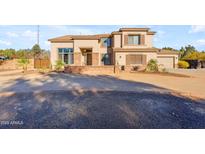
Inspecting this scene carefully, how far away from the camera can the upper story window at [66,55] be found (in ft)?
102

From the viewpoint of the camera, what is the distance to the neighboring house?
30734mm

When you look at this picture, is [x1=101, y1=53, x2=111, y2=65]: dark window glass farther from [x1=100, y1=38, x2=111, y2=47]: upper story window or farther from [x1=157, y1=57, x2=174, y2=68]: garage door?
[x1=157, y1=57, x2=174, y2=68]: garage door

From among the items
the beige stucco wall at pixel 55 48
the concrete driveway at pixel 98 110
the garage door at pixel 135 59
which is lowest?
the concrete driveway at pixel 98 110

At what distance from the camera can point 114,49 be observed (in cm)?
3080

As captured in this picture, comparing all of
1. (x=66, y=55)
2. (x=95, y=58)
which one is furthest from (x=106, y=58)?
(x=66, y=55)

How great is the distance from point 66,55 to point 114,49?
6363 mm

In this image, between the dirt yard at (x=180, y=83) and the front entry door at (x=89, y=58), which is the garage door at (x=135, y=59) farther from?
the dirt yard at (x=180, y=83)

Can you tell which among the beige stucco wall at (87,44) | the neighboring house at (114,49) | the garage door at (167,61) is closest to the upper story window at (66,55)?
the neighboring house at (114,49)

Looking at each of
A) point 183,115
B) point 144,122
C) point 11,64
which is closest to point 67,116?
point 144,122

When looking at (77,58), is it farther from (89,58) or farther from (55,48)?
(55,48)

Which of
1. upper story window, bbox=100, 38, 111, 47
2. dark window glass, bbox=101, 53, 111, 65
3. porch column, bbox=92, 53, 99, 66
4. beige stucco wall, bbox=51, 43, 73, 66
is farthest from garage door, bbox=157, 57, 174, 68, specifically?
beige stucco wall, bbox=51, 43, 73, 66

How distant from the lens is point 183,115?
8.05 meters

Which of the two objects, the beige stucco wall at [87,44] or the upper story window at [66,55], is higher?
the beige stucco wall at [87,44]
